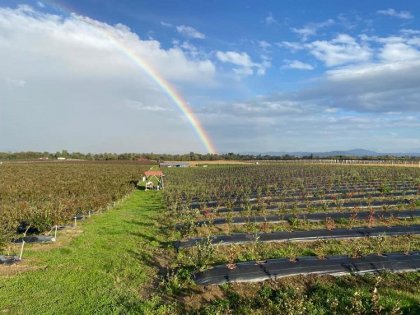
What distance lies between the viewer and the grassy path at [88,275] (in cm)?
820

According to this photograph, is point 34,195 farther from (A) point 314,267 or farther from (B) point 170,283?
(A) point 314,267

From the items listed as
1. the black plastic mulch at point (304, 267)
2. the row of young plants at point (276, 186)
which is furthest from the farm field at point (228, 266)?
the row of young plants at point (276, 186)

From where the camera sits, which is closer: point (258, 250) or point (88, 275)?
point (88, 275)

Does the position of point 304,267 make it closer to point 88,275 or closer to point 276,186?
point 88,275

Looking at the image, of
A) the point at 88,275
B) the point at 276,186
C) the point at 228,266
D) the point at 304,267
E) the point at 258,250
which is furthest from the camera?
the point at 276,186

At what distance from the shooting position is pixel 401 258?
9844mm

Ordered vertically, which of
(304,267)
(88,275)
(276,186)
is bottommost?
(88,275)

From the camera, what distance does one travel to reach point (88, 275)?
10156 millimetres

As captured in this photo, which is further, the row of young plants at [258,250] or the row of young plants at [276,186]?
the row of young plants at [276,186]

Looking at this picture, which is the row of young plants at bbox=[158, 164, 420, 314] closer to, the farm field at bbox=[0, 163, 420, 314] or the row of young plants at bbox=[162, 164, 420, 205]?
the farm field at bbox=[0, 163, 420, 314]

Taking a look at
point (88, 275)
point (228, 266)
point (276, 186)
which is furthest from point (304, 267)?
point (276, 186)

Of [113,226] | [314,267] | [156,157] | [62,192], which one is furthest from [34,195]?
[156,157]

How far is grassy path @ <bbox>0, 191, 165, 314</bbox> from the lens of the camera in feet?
26.9

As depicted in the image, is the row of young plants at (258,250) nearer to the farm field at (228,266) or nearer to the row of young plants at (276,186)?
the farm field at (228,266)
